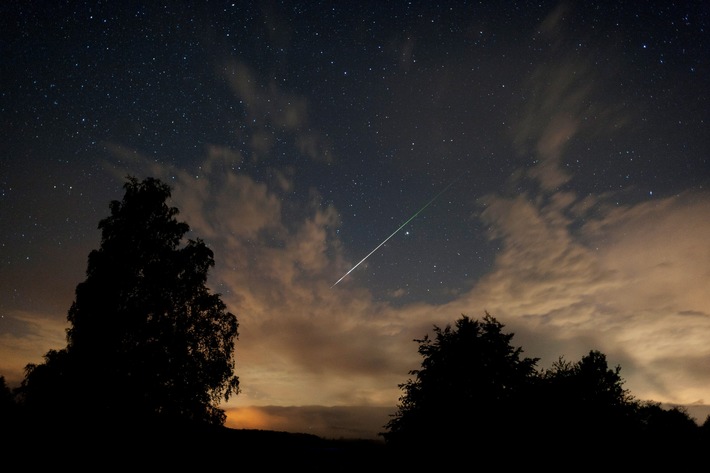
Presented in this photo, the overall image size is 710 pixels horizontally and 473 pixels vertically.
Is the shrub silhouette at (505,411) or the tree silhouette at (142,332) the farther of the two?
the shrub silhouette at (505,411)

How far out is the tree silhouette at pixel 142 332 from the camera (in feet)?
52.1

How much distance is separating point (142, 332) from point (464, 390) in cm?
2215

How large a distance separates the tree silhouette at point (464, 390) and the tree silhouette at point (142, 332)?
1430cm

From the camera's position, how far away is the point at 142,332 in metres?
17.4

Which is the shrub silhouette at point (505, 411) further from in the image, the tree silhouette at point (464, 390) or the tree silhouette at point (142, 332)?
the tree silhouette at point (142, 332)

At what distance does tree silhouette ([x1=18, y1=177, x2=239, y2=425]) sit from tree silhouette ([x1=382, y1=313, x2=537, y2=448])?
14296 millimetres

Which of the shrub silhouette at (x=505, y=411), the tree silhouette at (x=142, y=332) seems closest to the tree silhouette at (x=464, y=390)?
the shrub silhouette at (x=505, y=411)

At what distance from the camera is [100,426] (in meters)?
7.96

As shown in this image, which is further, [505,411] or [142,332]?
[505,411]

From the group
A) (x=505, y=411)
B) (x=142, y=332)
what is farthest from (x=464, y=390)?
(x=142, y=332)

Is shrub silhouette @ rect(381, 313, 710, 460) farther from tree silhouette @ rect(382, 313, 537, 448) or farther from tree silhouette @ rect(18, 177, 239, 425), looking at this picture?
tree silhouette @ rect(18, 177, 239, 425)

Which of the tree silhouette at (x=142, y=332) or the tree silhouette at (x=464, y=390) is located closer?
the tree silhouette at (x=142, y=332)

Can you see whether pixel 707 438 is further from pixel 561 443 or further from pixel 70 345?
pixel 70 345

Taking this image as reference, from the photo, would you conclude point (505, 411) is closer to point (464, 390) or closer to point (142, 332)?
point (464, 390)
